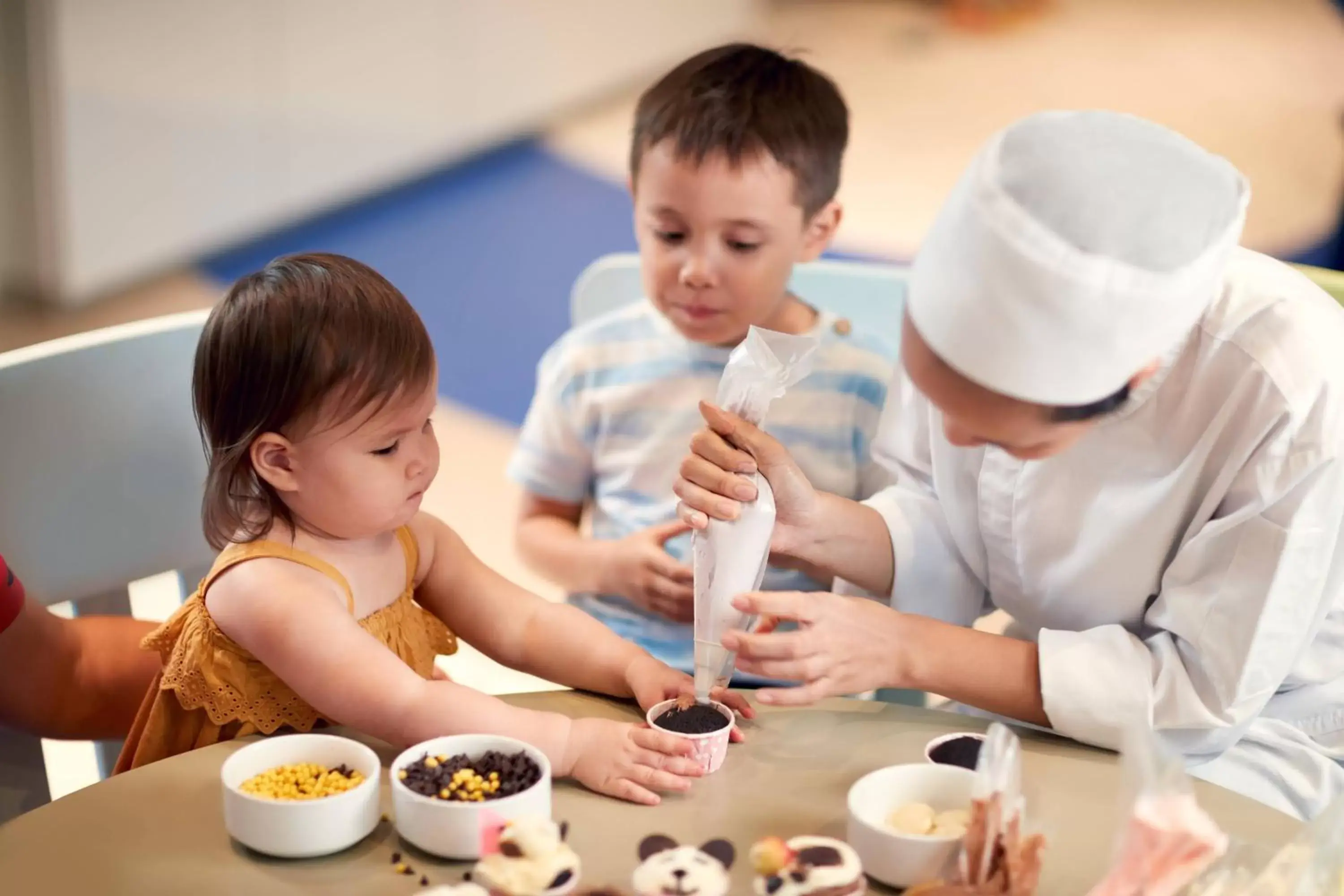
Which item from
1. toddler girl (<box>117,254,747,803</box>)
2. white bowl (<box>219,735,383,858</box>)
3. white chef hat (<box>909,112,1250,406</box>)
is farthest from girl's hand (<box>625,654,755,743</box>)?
white chef hat (<box>909,112,1250,406</box>)

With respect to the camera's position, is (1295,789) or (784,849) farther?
(1295,789)

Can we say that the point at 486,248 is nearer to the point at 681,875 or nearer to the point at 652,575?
the point at 652,575

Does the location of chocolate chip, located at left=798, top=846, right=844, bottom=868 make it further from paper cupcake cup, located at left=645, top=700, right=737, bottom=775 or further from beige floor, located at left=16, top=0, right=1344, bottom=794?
beige floor, located at left=16, top=0, right=1344, bottom=794

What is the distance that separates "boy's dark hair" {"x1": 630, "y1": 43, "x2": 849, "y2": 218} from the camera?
1.67 metres

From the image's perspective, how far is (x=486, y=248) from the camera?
420cm

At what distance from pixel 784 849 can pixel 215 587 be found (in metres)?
0.56

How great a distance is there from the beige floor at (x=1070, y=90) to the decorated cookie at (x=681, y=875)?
11.2 ft

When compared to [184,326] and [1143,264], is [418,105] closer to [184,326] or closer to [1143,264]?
[184,326]

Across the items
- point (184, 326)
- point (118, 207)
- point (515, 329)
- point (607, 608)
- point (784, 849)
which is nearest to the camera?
point (784, 849)

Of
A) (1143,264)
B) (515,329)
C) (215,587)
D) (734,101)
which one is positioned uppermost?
(1143,264)

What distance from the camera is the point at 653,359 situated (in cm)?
181

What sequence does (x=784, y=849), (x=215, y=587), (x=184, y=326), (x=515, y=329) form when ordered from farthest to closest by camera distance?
1. (x=515, y=329)
2. (x=184, y=326)
3. (x=215, y=587)
4. (x=784, y=849)

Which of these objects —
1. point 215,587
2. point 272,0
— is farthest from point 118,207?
point 215,587

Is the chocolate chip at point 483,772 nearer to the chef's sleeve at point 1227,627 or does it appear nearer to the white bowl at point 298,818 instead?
the white bowl at point 298,818
